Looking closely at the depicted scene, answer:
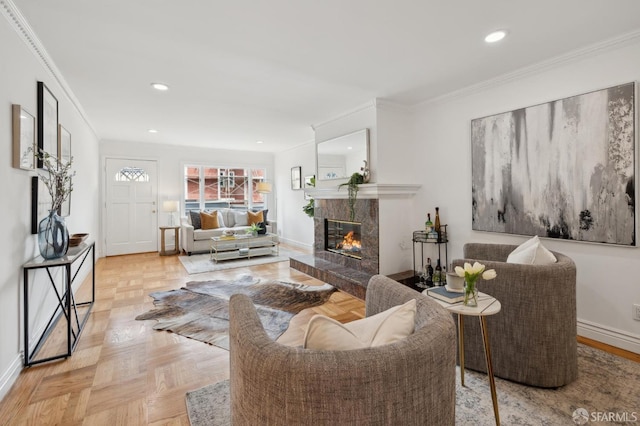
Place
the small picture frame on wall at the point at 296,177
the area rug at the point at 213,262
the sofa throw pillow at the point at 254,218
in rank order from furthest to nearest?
the sofa throw pillow at the point at 254,218 < the small picture frame on wall at the point at 296,177 < the area rug at the point at 213,262

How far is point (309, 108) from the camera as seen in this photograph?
3949 millimetres

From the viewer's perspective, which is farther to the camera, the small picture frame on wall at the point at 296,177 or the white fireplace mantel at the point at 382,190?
the small picture frame on wall at the point at 296,177

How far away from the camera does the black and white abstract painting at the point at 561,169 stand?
2266mm

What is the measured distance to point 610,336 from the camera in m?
2.36

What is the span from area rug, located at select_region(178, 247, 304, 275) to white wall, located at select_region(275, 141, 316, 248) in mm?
816

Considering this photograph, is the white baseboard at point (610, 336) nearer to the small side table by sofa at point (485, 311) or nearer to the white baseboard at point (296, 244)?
the small side table by sofa at point (485, 311)

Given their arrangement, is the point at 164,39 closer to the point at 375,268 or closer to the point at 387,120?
the point at 387,120

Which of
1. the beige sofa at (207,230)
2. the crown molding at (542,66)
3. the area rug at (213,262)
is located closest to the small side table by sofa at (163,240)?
the beige sofa at (207,230)

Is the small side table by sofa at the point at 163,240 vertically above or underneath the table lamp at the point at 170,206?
underneath

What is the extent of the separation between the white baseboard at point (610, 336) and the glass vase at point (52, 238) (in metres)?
4.22

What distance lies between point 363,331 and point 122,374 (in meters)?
1.91

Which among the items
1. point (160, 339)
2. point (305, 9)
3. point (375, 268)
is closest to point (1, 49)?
point (305, 9)

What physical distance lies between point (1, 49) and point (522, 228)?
4.13 metres

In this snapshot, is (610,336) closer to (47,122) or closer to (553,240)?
(553,240)
